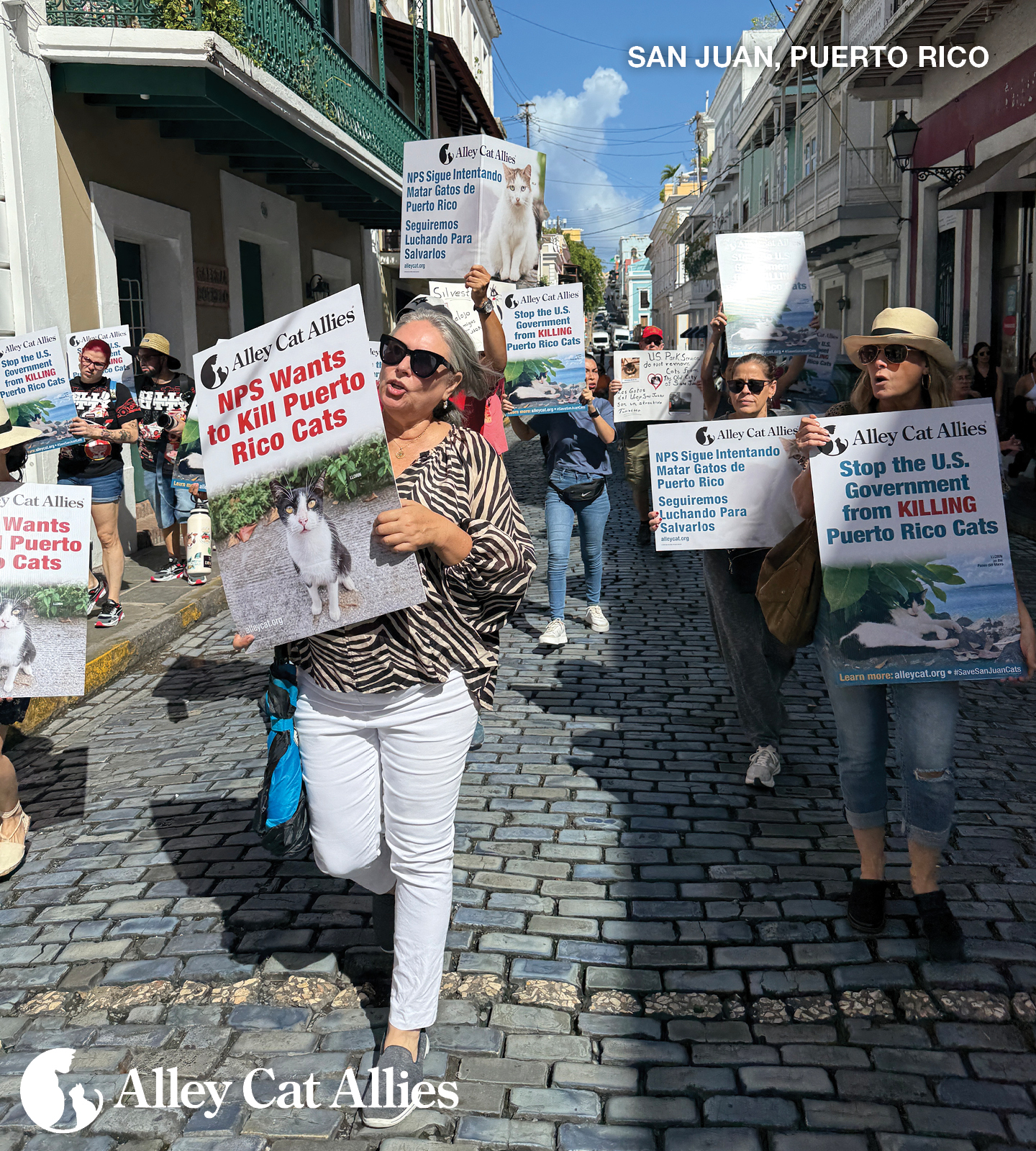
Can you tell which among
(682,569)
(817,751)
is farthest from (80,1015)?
(682,569)

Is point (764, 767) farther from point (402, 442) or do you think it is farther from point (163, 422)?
point (163, 422)

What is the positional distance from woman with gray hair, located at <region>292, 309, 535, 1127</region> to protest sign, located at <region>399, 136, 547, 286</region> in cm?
421

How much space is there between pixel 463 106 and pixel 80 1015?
86.1ft

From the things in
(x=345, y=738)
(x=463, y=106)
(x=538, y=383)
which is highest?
(x=463, y=106)

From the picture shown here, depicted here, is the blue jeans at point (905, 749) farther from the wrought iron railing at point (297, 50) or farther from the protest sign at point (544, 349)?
the wrought iron railing at point (297, 50)

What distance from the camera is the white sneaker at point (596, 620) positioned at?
788 cm

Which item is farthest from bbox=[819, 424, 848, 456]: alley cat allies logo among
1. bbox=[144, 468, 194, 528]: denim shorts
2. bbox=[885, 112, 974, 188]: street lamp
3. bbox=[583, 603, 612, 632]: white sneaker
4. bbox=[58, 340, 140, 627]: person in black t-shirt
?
bbox=[885, 112, 974, 188]: street lamp

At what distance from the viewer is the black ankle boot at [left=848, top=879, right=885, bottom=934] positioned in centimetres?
357

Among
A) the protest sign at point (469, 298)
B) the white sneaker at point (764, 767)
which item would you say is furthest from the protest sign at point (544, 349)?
the white sneaker at point (764, 767)

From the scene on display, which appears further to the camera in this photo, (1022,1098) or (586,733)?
(586,733)

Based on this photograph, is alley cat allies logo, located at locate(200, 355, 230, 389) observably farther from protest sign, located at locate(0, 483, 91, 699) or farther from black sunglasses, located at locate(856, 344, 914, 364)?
black sunglasses, located at locate(856, 344, 914, 364)

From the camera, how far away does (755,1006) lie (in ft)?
10.6

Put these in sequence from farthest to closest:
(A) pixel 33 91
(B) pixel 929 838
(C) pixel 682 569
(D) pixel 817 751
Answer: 1. (C) pixel 682 569
2. (A) pixel 33 91
3. (D) pixel 817 751
4. (B) pixel 929 838

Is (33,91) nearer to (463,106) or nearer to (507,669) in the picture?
(507,669)
